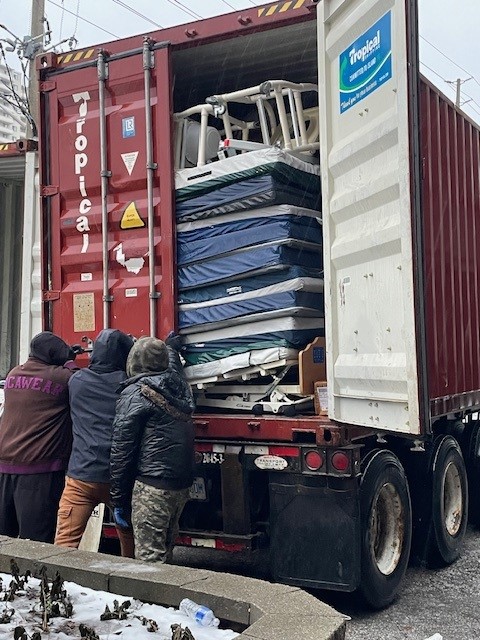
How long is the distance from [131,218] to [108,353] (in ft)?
3.45

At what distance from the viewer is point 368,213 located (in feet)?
15.4

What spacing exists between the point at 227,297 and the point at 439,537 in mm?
2274

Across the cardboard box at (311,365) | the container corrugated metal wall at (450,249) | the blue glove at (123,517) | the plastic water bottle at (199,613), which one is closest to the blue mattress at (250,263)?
the cardboard box at (311,365)

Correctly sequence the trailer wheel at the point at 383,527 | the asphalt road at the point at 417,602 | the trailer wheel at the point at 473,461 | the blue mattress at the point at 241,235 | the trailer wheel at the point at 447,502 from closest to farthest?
the asphalt road at the point at 417,602 → the trailer wheel at the point at 383,527 → the blue mattress at the point at 241,235 → the trailer wheel at the point at 447,502 → the trailer wheel at the point at 473,461

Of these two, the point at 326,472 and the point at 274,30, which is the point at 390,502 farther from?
the point at 274,30

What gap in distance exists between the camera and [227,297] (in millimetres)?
5465

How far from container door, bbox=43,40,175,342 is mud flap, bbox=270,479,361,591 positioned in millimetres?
1433

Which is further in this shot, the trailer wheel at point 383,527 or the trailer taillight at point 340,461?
the trailer wheel at point 383,527

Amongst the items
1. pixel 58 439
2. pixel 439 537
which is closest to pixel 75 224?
pixel 58 439

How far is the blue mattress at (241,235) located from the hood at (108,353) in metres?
0.76

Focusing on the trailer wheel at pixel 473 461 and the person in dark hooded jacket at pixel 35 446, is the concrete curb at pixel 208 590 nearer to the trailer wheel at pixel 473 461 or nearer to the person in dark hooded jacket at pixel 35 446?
the person in dark hooded jacket at pixel 35 446

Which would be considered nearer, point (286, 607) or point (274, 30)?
point (286, 607)

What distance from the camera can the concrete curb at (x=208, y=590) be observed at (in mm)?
2844

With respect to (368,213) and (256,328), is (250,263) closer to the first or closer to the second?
(256,328)
